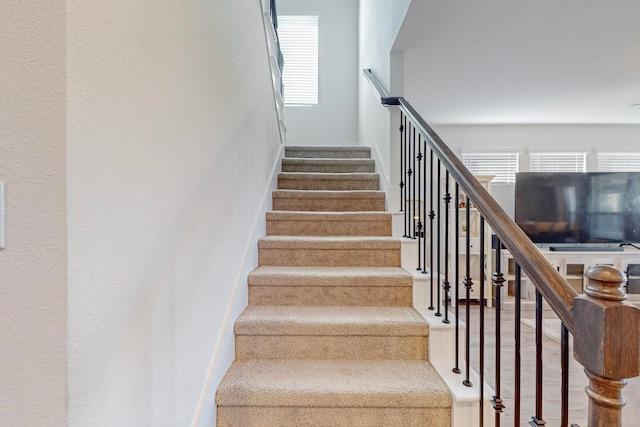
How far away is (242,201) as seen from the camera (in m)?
1.89

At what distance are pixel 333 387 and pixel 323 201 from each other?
1607 mm

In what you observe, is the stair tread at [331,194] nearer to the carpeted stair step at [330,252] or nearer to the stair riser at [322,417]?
the carpeted stair step at [330,252]

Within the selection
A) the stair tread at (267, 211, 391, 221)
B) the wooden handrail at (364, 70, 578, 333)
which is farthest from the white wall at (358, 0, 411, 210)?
the wooden handrail at (364, 70, 578, 333)

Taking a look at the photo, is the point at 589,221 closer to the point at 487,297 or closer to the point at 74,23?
the point at 487,297

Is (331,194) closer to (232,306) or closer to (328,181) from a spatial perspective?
(328,181)

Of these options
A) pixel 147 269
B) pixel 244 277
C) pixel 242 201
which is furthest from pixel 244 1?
pixel 147 269

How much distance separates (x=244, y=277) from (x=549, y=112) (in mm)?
4569

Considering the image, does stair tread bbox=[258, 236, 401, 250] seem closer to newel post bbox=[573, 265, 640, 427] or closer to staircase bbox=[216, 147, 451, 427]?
staircase bbox=[216, 147, 451, 427]

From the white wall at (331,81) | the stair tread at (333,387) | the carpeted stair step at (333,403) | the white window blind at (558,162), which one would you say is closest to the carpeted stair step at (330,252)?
the stair tread at (333,387)

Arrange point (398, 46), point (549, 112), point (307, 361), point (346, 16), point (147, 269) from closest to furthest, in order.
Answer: point (147, 269), point (307, 361), point (398, 46), point (549, 112), point (346, 16)

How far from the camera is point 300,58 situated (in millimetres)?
5090

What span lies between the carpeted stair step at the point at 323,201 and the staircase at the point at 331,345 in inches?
17.1

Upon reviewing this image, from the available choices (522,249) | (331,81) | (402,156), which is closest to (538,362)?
(522,249)

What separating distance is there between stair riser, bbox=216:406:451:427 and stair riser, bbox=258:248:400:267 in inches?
36.6
